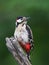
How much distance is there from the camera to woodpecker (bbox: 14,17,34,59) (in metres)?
2.51

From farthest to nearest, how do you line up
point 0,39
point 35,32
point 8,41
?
point 0,39 → point 35,32 → point 8,41

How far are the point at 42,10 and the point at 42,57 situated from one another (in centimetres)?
45

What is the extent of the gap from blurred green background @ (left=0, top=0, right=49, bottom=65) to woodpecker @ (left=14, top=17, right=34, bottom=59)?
44.9 inches

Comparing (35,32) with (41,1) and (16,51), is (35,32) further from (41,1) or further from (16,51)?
(16,51)

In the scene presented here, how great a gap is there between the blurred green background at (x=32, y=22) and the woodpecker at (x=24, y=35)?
44.9 inches

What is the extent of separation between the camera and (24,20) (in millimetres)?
2561

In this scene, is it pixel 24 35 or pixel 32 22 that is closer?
pixel 24 35

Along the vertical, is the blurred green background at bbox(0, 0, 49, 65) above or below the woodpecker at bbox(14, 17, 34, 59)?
above

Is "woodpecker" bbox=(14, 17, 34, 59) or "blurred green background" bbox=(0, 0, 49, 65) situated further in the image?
"blurred green background" bbox=(0, 0, 49, 65)

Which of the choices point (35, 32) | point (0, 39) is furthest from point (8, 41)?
point (0, 39)

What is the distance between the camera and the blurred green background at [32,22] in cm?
381

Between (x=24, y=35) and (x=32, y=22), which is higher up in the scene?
(x=32, y=22)

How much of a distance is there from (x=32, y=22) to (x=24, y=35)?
1377 millimetres

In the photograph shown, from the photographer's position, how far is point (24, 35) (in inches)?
99.4
